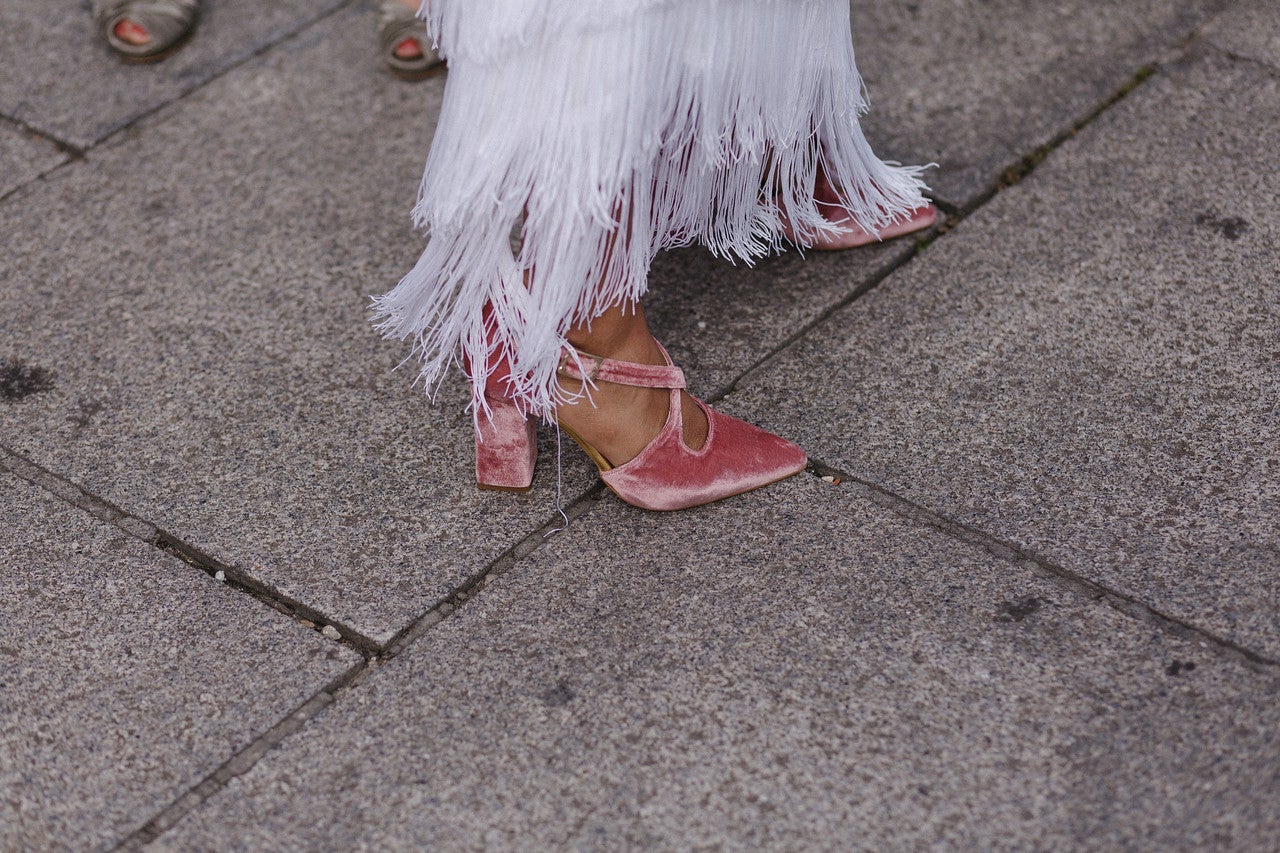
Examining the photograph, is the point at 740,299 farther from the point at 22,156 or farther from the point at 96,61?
the point at 96,61

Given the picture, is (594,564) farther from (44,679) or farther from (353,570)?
(44,679)

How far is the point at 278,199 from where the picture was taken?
Result: 9.48 ft

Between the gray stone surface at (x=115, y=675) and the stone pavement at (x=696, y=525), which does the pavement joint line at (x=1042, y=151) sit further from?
the gray stone surface at (x=115, y=675)

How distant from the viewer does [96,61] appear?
11.0 feet

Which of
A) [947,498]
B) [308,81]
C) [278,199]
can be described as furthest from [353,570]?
[308,81]

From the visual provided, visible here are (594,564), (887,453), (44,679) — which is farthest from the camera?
(887,453)

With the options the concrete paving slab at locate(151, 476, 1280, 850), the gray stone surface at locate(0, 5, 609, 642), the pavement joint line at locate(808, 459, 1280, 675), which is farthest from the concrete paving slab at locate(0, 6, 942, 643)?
the pavement joint line at locate(808, 459, 1280, 675)

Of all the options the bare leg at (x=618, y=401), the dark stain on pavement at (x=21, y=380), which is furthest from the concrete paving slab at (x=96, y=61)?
the bare leg at (x=618, y=401)

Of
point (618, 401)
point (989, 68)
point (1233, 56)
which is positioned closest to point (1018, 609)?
point (618, 401)

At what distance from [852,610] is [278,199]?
1.67 m

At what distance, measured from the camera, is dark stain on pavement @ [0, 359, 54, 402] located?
2451 mm

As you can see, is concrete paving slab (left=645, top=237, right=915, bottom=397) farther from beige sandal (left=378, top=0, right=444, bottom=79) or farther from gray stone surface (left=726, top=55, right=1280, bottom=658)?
beige sandal (left=378, top=0, right=444, bottom=79)

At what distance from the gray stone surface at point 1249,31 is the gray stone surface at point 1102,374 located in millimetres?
276

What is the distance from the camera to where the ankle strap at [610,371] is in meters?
1.98
